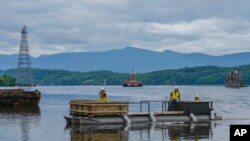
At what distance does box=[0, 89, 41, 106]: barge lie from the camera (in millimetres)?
80312

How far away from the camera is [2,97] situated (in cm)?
8069

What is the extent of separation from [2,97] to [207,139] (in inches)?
2121

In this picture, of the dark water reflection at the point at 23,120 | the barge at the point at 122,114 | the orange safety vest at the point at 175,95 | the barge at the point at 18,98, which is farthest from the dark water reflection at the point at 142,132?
the barge at the point at 18,98

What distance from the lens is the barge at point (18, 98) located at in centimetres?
8031

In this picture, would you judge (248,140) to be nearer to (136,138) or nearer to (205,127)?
(136,138)

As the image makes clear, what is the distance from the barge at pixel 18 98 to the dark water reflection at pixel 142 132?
133ft

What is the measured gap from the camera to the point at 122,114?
4166cm

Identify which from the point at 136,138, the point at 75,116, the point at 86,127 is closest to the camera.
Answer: the point at 136,138

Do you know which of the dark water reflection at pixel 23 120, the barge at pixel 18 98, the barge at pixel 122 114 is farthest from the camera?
the barge at pixel 18 98

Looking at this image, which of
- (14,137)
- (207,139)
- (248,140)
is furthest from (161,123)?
(248,140)

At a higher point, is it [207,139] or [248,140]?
[248,140]

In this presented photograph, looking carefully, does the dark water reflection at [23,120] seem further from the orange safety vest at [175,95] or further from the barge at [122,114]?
the orange safety vest at [175,95]

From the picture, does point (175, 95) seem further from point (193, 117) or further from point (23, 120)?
point (23, 120)

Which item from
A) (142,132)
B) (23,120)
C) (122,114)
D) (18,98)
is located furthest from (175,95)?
(18,98)
